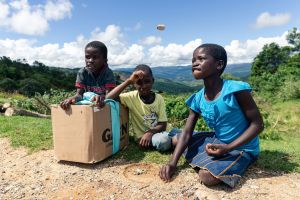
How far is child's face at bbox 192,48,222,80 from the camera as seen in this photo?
2863 mm

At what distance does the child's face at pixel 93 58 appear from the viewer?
374 centimetres

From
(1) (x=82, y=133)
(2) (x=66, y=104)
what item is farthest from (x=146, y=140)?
(2) (x=66, y=104)

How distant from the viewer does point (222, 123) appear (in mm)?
2959

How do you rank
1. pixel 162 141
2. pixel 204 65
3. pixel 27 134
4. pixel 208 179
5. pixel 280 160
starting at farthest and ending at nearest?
pixel 27 134 < pixel 162 141 < pixel 280 160 < pixel 204 65 < pixel 208 179

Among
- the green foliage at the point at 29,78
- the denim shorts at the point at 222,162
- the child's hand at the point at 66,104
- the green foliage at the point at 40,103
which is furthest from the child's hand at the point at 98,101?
the green foliage at the point at 29,78

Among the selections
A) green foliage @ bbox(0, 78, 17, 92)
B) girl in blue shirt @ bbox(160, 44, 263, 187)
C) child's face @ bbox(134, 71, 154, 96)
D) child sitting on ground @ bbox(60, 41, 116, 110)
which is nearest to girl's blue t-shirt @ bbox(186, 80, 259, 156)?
girl in blue shirt @ bbox(160, 44, 263, 187)

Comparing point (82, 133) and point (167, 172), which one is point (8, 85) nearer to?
point (82, 133)

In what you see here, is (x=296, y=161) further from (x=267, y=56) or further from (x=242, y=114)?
(x=267, y=56)

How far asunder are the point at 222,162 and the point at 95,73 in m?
1.95

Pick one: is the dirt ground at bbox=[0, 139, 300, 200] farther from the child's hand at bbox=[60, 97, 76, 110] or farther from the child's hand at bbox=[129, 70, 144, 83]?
the child's hand at bbox=[129, 70, 144, 83]

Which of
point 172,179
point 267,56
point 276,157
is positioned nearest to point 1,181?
point 172,179

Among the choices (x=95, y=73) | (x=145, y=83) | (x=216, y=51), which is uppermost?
(x=216, y=51)

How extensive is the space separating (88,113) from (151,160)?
2.91 ft

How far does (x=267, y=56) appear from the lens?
42688 millimetres
